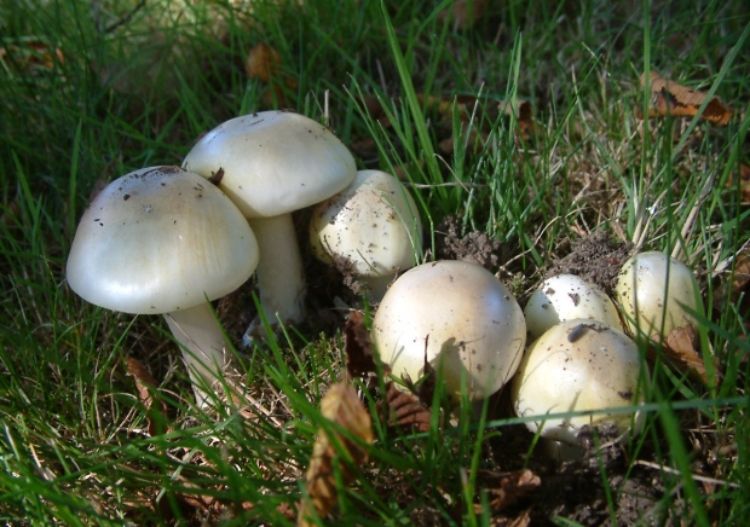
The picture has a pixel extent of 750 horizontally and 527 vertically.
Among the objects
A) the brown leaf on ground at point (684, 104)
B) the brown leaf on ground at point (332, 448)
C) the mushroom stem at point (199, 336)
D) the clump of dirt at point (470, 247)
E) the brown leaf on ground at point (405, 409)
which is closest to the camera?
the brown leaf on ground at point (332, 448)

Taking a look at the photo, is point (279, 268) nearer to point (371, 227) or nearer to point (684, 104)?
point (371, 227)

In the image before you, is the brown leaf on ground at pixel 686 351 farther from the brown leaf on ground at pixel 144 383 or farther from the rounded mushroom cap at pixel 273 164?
the brown leaf on ground at pixel 144 383

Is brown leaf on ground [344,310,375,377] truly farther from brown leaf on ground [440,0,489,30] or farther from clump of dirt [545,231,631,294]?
brown leaf on ground [440,0,489,30]

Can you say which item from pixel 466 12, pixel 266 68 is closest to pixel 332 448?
pixel 266 68

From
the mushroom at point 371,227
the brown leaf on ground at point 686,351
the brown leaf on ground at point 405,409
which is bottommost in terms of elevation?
the brown leaf on ground at point 686,351

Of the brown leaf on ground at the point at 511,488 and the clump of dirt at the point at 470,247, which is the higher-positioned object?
the clump of dirt at the point at 470,247

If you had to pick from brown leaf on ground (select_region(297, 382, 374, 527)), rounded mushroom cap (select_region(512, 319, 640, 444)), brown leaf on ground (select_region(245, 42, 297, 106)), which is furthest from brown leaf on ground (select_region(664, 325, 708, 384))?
brown leaf on ground (select_region(245, 42, 297, 106))

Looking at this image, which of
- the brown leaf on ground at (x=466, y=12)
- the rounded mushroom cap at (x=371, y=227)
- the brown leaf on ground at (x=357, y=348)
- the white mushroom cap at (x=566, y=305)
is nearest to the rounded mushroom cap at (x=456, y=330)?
the brown leaf on ground at (x=357, y=348)
